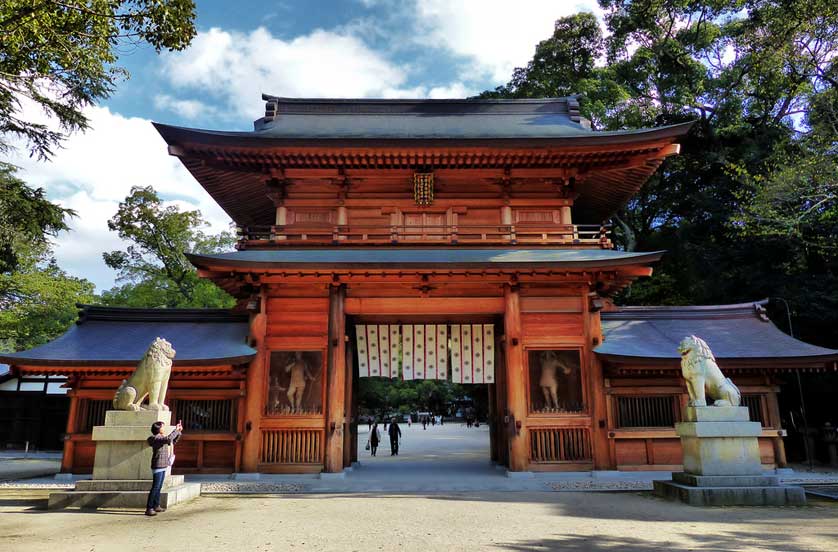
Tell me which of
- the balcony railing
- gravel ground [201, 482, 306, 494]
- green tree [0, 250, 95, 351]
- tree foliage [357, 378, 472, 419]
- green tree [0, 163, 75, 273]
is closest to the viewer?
gravel ground [201, 482, 306, 494]

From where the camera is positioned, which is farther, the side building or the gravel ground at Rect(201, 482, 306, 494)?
the side building

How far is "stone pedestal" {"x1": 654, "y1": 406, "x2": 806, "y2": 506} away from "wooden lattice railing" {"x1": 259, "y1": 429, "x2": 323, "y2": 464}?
311 inches

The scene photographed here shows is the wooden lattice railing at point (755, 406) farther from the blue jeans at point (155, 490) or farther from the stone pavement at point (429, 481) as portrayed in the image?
the blue jeans at point (155, 490)

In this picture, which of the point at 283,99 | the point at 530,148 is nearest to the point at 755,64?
the point at 530,148

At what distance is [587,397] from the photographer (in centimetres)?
1327

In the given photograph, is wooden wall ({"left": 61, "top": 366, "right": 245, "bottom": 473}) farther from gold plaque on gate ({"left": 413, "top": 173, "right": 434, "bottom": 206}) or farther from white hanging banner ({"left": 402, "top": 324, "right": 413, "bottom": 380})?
gold plaque on gate ({"left": 413, "top": 173, "right": 434, "bottom": 206})

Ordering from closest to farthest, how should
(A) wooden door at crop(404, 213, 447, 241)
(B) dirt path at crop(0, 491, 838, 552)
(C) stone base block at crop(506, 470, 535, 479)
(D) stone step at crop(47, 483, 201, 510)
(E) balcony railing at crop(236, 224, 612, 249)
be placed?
(B) dirt path at crop(0, 491, 838, 552)
(D) stone step at crop(47, 483, 201, 510)
(C) stone base block at crop(506, 470, 535, 479)
(E) balcony railing at crop(236, 224, 612, 249)
(A) wooden door at crop(404, 213, 447, 241)

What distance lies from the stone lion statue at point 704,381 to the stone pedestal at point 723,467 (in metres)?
0.21

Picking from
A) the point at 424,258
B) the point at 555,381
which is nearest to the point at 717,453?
the point at 555,381

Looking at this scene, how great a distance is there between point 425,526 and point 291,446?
6313mm

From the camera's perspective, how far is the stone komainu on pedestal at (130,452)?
8.85 metres

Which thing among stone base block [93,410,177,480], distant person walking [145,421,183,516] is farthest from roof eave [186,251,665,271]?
distant person walking [145,421,183,516]

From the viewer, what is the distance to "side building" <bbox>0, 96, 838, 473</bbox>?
1294cm

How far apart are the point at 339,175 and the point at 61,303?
24791 mm
